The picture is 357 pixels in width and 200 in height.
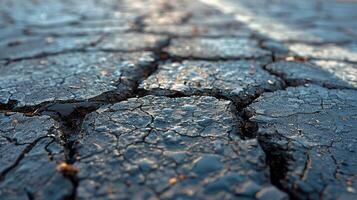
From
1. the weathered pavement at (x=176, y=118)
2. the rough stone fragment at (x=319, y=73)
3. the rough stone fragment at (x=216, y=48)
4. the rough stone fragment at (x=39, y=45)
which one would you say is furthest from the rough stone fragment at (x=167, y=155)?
the rough stone fragment at (x=39, y=45)

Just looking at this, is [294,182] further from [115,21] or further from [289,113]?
[115,21]

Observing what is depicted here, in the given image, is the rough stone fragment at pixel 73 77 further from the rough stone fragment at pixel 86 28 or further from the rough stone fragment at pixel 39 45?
the rough stone fragment at pixel 86 28

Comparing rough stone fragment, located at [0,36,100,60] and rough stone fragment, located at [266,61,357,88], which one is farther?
rough stone fragment, located at [0,36,100,60]

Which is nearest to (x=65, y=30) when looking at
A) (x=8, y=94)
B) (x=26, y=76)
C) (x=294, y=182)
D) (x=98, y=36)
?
(x=98, y=36)

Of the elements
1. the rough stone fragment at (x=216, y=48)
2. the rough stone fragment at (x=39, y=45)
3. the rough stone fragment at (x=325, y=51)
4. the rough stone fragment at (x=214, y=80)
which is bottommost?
the rough stone fragment at (x=325, y=51)

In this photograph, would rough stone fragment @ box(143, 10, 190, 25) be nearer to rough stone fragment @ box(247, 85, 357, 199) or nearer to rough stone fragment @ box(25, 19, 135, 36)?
rough stone fragment @ box(25, 19, 135, 36)

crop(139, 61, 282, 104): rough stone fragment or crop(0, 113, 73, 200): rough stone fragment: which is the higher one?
crop(139, 61, 282, 104): rough stone fragment

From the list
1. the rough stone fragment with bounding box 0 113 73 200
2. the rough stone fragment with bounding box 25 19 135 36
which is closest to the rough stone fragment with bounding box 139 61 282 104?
the rough stone fragment with bounding box 0 113 73 200
